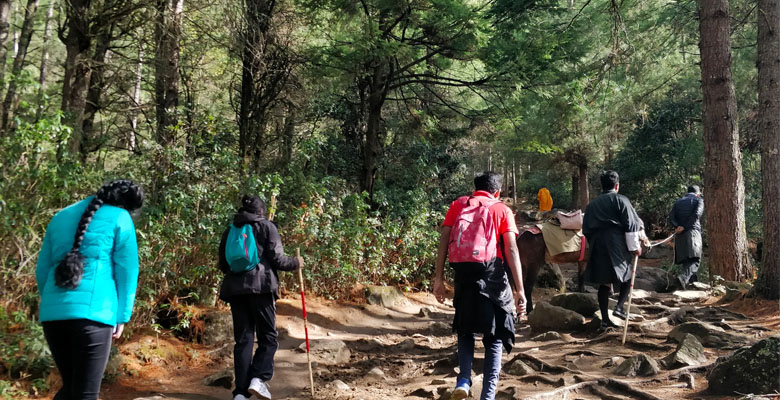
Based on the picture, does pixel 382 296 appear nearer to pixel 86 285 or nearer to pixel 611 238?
pixel 611 238

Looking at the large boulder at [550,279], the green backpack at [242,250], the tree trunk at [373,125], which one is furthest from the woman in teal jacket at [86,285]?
the large boulder at [550,279]

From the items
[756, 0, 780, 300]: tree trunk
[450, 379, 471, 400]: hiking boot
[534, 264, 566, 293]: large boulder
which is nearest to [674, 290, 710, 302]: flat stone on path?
[756, 0, 780, 300]: tree trunk

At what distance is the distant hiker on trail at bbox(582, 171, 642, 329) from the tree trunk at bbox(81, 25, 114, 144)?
766 centimetres

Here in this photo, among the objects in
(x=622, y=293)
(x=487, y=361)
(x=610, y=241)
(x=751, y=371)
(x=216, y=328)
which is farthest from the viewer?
(x=622, y=293)

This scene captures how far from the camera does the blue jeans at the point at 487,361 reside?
4789 mm

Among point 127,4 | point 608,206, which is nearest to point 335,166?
point 127,4

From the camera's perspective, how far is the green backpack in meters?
5.25

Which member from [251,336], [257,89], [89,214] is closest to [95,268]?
[89,214]

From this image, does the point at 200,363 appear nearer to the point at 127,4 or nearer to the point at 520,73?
the point at 127,4

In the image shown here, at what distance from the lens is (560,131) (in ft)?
79.2

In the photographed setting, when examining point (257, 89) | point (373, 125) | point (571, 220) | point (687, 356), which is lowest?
point (687, 356)

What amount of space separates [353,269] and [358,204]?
138 cm

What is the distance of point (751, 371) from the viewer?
475 cm

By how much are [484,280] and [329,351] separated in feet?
10.6
